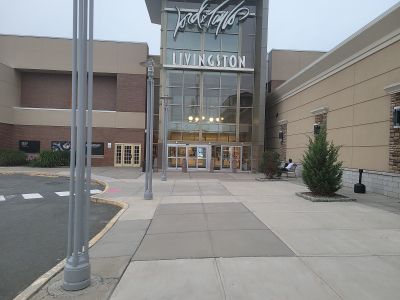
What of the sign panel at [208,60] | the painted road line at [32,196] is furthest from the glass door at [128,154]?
the painted road line at [32,196]

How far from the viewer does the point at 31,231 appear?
8.82 meters

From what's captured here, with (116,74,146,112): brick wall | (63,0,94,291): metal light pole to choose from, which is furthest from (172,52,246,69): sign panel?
(63,0,94,291): metal light pole

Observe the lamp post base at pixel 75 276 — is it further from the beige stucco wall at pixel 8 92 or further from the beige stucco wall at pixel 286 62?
the beige stucco wall at pixel 286 62

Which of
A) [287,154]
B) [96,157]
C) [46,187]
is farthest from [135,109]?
[46,187]

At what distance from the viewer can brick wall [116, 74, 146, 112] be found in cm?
3394

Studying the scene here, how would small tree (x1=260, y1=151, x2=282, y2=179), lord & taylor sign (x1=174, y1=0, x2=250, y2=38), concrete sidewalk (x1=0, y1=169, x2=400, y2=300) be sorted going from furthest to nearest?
lord & taylor sign (x1=174, y1=0, x2=250, y2=38) < small tree (x1=260, y1=151, x2=282, y2=179) < concrete sidewalk (x1=0, y1=169, x2=400, y2=300)

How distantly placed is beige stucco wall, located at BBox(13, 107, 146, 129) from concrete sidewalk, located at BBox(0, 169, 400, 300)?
78.6 feet

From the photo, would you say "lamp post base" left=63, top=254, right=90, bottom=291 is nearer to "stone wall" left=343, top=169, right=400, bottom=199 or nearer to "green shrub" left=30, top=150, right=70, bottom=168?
"stone wall" left=343, top=169, right=400, bottom=199

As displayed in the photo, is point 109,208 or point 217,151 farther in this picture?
point 217,151

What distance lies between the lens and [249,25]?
31.7 meters

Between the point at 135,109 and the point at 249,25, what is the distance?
1221 cm

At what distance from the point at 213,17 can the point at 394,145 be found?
21067mm

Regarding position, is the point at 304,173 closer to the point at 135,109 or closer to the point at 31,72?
the point at 135,109

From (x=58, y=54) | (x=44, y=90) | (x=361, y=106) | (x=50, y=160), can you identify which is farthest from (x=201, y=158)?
(x=361, y=106)
